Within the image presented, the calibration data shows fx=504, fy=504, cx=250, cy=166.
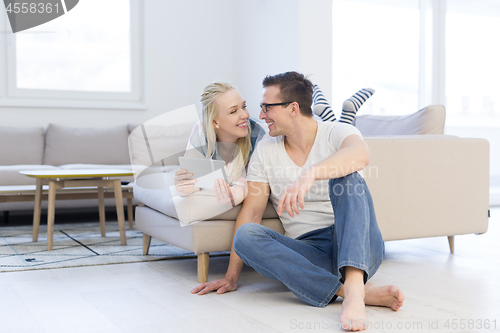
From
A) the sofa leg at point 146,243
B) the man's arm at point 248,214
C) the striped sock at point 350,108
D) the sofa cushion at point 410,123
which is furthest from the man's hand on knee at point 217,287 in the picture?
the sofa cushion at point 410,123

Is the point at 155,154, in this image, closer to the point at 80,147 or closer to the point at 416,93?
the point at 80,147

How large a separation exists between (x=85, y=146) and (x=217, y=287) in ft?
9.97

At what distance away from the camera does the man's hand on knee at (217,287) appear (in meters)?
1.86

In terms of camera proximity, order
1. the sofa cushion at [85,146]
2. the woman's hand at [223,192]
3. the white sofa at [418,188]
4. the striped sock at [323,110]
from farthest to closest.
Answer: the sofa cushion at [85,146] → the striped sock at [323,110] → the white sofa at [418,188] → the woman's hand at [223,192]

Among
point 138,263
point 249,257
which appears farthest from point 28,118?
point 249,257

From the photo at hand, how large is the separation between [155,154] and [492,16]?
3.98 metres

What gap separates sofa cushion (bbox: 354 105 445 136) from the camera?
107 inches

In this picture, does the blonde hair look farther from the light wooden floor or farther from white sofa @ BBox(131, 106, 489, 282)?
the light wooden floor

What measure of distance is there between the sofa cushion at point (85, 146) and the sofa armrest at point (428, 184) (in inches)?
112

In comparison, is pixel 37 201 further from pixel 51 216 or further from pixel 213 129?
pixel 213 129

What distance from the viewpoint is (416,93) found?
5531mm

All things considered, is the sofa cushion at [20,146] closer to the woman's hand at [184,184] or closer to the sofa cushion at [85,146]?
the sofa cushion at [85,146]

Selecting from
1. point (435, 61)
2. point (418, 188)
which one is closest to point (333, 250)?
point (418, 188)

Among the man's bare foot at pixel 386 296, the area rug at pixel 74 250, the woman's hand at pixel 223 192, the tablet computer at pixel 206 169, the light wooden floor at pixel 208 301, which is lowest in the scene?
the area rug at pixel 74 250
